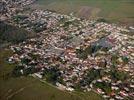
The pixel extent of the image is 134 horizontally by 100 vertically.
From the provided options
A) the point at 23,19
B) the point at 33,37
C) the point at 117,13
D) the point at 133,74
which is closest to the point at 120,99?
the point at 133,74

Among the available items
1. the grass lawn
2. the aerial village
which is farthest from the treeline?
the grass lawn

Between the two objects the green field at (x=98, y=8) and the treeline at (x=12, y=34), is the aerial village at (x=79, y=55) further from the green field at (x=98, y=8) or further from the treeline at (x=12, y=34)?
the green field at (x=98, y=8)

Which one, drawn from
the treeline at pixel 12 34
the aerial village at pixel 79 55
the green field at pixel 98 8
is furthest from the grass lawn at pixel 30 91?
the green field at pixel 98 8

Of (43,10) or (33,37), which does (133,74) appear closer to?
(33,37)

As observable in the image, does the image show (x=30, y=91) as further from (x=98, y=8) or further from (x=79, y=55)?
(x=98, y=8)

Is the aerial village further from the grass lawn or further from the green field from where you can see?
the green field

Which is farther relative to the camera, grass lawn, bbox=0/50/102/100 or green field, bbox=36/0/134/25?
green field, bbox=36/0/134/25
